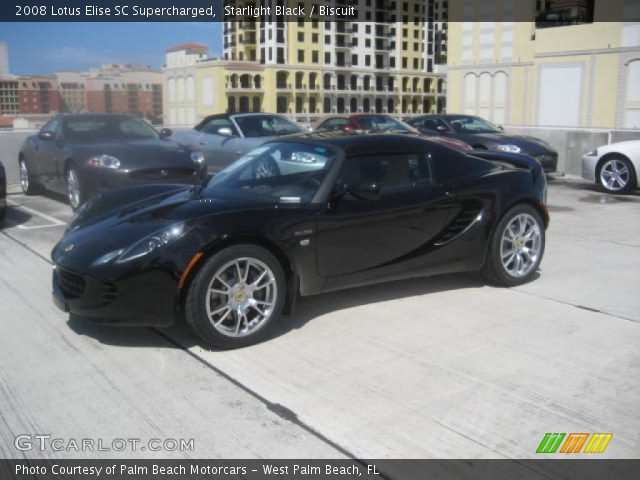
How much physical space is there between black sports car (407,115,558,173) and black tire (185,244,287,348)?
9.47 m

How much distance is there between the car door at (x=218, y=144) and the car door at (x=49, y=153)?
256cm

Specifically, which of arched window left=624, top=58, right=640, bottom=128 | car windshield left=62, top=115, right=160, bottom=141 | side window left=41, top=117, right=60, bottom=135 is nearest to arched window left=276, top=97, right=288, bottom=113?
arched window left=624, top=58, right=640, bottom=128

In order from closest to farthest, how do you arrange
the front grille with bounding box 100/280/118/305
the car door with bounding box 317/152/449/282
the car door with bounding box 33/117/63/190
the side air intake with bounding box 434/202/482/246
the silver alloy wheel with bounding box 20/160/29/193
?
the front grille with bounding box 100/280/118/305 < the car door with bounding box 317/152/449/282 < the side air intake with bounding box 434/202/482/246 < the car door with bounding box 33/117/63/190 < the silver alloy wheel with bounding box 20/160/29/193

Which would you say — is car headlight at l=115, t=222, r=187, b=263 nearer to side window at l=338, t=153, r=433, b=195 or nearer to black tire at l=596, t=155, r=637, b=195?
side window at l=338, t=153, r=433, b=195

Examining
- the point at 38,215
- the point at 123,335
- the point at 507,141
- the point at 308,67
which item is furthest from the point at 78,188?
the point at 308,67

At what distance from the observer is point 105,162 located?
9.01 metres

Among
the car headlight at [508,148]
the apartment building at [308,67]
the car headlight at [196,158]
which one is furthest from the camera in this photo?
the apartment building at [308,67]

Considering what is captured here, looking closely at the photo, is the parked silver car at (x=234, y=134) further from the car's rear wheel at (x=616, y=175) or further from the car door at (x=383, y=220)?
the car door at (x=383, y=220)

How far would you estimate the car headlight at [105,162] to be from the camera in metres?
8.94

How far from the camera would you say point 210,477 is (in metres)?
2.96

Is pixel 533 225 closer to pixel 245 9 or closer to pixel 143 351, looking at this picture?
pixel 143 351

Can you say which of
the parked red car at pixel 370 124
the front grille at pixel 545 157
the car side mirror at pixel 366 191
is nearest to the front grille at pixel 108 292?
the car side mirror at pixel 366 191

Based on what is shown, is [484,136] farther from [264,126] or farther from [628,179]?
[264,126]
